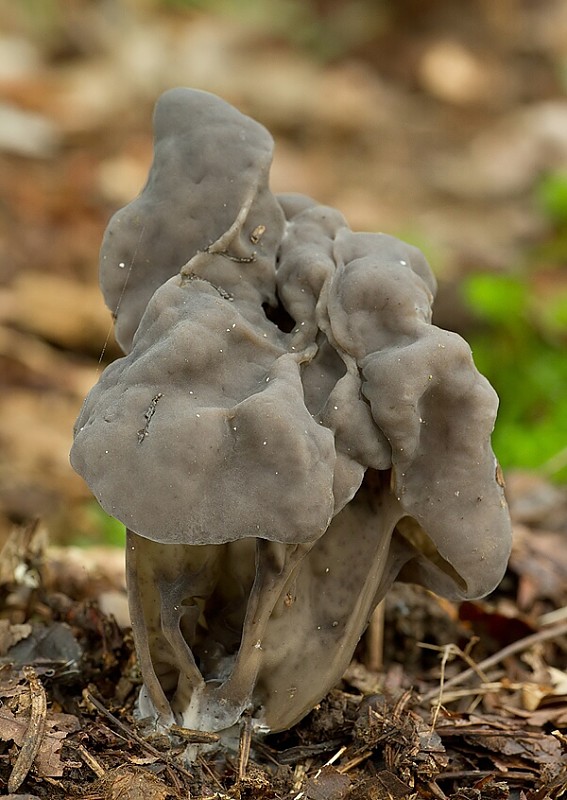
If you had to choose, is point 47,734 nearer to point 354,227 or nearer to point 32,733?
point 32,733

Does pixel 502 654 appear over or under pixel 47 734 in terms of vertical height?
under

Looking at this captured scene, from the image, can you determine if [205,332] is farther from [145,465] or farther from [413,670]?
[413,670]

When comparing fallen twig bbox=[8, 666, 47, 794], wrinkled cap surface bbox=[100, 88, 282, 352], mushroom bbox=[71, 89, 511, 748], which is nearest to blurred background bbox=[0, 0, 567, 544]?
mushroom bbox=[71, 89, 511, 748]

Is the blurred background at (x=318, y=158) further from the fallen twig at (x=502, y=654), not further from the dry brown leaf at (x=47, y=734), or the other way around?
the dry brown leaf at (x=47, y=734)

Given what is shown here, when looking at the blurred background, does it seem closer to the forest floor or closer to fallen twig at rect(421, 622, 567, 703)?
the forest floor

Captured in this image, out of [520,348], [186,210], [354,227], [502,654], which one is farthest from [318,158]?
[186,210]

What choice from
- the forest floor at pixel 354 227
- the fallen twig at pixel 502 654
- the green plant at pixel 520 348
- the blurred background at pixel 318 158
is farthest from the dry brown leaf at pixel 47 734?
the green plant at pixel 520 348
